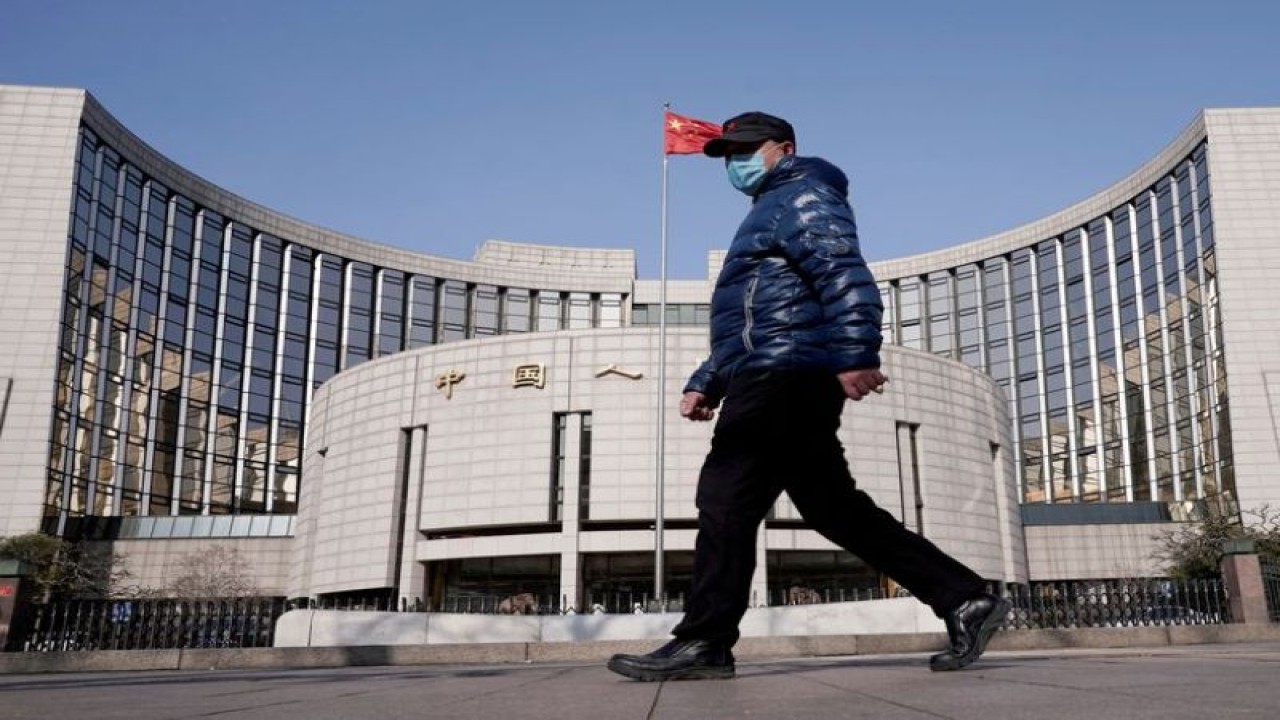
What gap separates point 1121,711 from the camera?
2.58 m

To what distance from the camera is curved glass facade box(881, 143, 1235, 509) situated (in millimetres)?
52688

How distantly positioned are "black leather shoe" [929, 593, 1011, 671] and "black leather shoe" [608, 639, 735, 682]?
99 cm

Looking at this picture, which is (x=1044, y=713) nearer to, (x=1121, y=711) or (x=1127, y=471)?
(x=1121, y=711)

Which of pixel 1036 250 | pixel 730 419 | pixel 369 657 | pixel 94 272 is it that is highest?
pixel 1036 250

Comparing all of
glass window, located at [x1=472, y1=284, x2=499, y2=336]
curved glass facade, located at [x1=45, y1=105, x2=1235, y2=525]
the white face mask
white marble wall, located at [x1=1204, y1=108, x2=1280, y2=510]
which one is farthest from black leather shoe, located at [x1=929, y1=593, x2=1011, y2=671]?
glass window, located at [x1=472, y1=284, x2=499, y2=336]

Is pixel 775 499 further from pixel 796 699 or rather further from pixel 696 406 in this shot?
pixel 796 699

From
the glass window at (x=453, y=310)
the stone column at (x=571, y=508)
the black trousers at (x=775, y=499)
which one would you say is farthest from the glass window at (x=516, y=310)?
the black trousers at (x=775, y=499)

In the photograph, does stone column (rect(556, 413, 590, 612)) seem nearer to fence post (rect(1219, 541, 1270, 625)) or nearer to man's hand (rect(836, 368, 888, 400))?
fence post (rect(1219, 541, 1270, 625))

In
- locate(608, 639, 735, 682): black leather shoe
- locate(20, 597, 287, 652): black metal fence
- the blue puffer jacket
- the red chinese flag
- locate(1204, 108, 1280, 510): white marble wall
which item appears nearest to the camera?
the blue puffer jacket

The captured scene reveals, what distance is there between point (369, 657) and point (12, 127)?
5053 cm

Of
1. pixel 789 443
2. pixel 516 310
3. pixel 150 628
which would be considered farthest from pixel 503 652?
pixel 516 310

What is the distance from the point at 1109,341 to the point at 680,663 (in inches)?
2385

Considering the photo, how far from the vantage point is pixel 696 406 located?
5113 millimetres

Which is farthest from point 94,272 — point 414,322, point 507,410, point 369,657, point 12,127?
point 369,657
